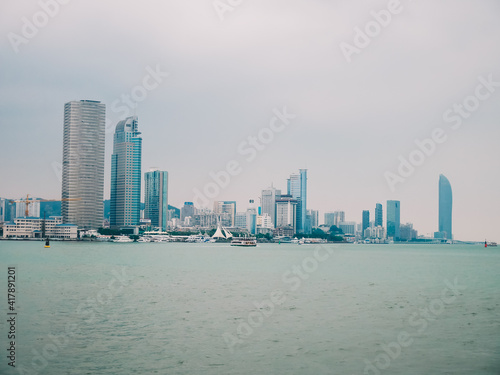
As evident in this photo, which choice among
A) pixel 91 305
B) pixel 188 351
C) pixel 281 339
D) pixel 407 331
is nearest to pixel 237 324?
pixel 281 339

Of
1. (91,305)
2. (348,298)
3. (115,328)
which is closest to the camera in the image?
(115,328)

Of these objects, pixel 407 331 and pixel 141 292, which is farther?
pixel 141 292

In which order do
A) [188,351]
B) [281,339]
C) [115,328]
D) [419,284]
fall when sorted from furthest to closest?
[419,284], [115,328], [281,339], [188,351]

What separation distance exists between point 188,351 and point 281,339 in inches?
183

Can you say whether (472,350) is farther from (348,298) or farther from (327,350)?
(348,298)

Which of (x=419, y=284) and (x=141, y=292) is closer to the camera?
(x=141, y=292)

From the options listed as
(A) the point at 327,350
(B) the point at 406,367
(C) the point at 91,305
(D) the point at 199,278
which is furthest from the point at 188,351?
(D) the point at 199,278

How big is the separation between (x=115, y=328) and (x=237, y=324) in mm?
6097

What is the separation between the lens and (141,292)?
1628 inches

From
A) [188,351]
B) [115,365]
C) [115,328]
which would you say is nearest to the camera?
[115,365]

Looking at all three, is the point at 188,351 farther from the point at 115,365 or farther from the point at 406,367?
the point at 406,367

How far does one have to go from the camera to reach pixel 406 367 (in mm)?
20703

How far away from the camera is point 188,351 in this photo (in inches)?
886

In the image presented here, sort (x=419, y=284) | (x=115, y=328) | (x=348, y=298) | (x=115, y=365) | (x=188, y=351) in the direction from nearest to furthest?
(x=115, y=365)
(x=188, y=351)
(x=115, y=328)
(x=348, y=298)
(x=419, y=284)
